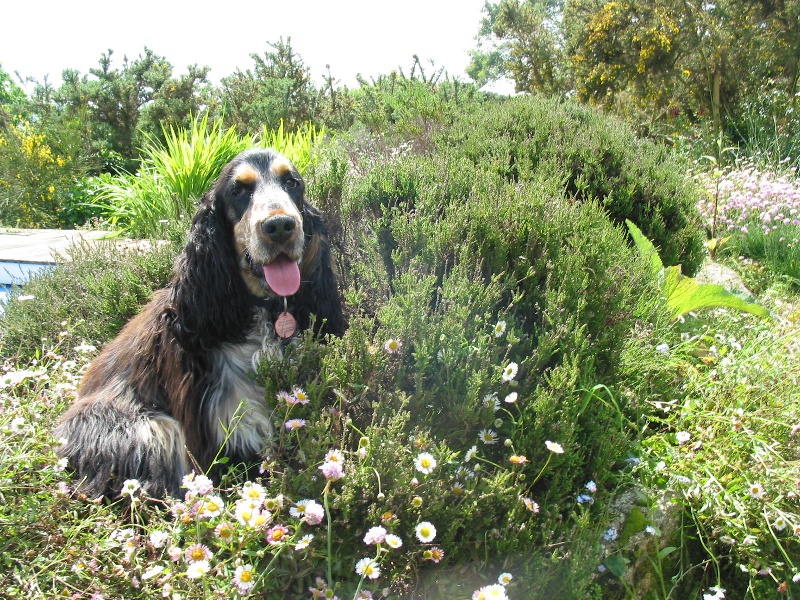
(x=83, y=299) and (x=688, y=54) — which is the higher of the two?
(x=688, y=54)

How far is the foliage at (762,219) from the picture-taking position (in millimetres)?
6434

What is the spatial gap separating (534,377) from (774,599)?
134 cm

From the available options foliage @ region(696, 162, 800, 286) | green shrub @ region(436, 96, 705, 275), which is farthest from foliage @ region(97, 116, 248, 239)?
foliage @ region(696, 162, 800, 286)

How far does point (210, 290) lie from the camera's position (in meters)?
2.97

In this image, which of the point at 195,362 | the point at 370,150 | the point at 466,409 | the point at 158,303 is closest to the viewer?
the point at 466,409

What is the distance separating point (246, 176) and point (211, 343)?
0.87m

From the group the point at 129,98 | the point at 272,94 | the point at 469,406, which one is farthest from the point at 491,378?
the point at 129,98

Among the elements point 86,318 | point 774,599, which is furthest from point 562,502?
point 86,318

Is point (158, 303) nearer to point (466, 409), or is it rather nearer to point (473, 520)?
point (466, 409)

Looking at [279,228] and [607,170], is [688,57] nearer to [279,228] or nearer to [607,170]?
[607,170]

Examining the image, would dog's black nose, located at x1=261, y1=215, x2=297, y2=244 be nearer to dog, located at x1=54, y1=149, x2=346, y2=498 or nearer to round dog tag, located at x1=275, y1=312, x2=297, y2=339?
dog, located at x1=54, y1=149, x2=346, y2=498

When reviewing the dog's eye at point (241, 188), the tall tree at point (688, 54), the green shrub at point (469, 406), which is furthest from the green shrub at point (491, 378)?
the tall tree at point (688, 54)

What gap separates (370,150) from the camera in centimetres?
577

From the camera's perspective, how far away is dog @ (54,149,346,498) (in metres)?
2.83
